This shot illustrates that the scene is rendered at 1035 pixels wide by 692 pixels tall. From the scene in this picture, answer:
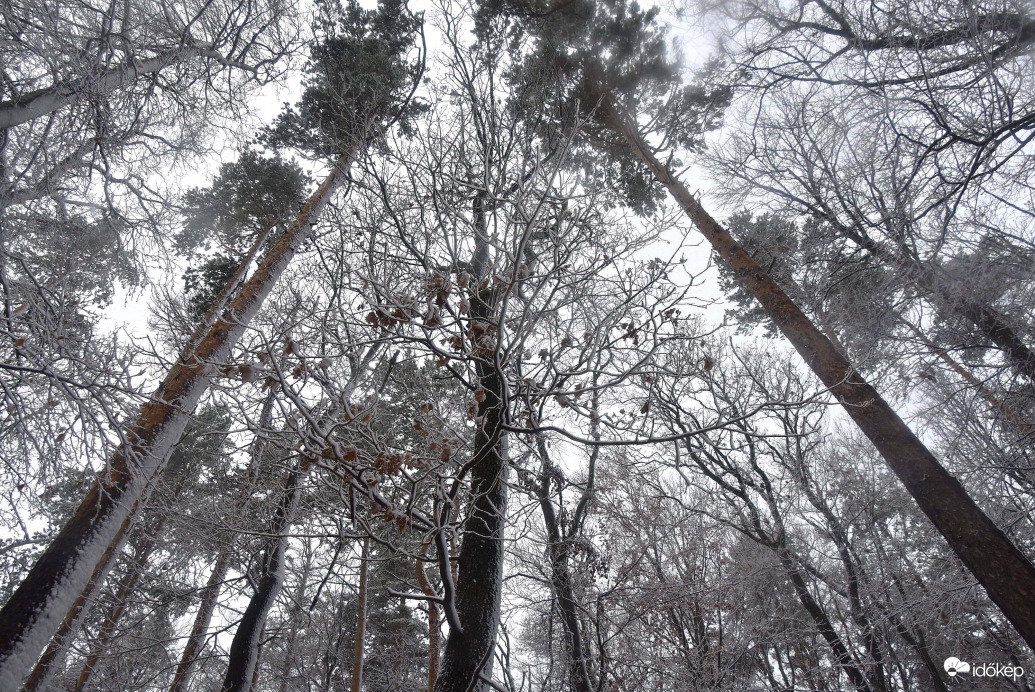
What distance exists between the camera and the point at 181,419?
179 inches

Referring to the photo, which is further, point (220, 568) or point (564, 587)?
point (220, 568)

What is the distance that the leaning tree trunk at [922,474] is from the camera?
3420 millimetres

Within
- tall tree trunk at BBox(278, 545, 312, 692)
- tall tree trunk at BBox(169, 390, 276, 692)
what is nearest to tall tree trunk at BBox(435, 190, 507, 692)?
tall tree trunk at BBox(169, 390, 276, 692)

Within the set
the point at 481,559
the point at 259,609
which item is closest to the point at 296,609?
the point at 259,609

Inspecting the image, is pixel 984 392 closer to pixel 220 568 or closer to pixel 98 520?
pixel 98 520

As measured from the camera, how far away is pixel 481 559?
10.9 feet

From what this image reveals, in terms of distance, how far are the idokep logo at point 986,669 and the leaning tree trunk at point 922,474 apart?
218 inches

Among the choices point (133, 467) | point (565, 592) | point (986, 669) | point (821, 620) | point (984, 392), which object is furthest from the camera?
point (986, 669)

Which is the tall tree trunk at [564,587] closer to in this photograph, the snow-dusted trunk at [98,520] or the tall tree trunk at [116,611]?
the snow-dusted trunk at [98,520]

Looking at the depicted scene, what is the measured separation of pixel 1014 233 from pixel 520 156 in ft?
17.9

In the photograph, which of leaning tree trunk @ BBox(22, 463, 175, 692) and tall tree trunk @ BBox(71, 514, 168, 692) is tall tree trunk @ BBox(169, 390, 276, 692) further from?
leaning tree trunk @ BBox(22, 463, 175, 692)

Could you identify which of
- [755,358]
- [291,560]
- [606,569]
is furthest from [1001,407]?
[291,560]

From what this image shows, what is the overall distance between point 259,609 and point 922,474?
23.7 feet

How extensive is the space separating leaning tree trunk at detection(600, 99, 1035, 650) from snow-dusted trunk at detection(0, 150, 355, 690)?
4.85m
